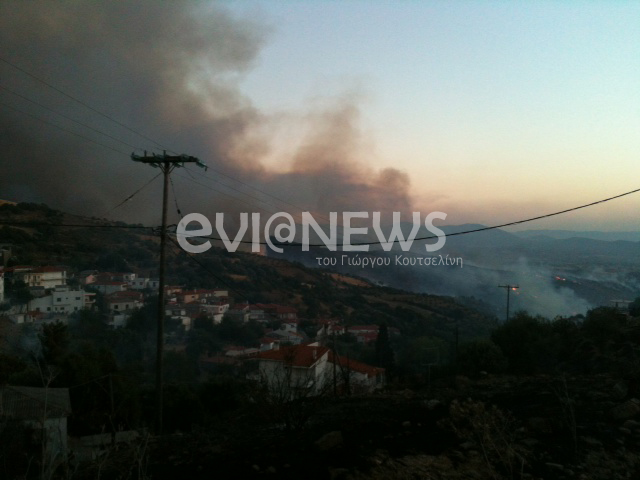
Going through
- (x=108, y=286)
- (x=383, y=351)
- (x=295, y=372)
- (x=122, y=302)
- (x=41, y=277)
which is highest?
(x=41, y=277)

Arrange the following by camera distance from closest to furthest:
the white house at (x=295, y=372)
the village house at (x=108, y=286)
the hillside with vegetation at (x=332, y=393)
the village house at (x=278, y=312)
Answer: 1. the hillside with vegetation at (x=332, y=393)
2. the white house at (x=295, y=372)
3. the village house at (x=278, y=312)
4. the village house at (x=108, y=286)

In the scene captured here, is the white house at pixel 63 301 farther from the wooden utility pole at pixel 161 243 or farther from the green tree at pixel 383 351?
the wooden utility pole at pixel 161 243

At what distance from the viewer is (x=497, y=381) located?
13.3 meters

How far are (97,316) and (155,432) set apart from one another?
801 inches

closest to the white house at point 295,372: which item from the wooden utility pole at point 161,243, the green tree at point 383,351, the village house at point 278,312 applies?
the wooden utility pole at point 161,243

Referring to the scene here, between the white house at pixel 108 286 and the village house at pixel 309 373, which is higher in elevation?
the white house at pixel 108 286

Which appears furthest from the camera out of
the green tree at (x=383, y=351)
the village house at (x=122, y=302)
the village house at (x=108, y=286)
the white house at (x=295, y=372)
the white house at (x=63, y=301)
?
the village house at (x=108, y=286)

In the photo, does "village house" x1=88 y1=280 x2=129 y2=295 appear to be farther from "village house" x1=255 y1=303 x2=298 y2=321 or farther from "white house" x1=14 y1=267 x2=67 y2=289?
"village house" x1=255 y1=303 x2=298 y2=321

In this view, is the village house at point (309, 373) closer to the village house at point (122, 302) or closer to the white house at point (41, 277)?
the village house at point (122, 302)

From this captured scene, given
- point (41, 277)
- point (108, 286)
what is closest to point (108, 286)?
point (108, 286)

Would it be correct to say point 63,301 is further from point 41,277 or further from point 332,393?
point 332,393

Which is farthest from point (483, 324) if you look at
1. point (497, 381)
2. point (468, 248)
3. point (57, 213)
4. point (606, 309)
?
point (468, 248)

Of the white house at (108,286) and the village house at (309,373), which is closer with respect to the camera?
the village house at (309,373)

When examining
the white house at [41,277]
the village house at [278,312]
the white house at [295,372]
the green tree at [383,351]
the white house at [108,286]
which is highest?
the white house at [41,277]
